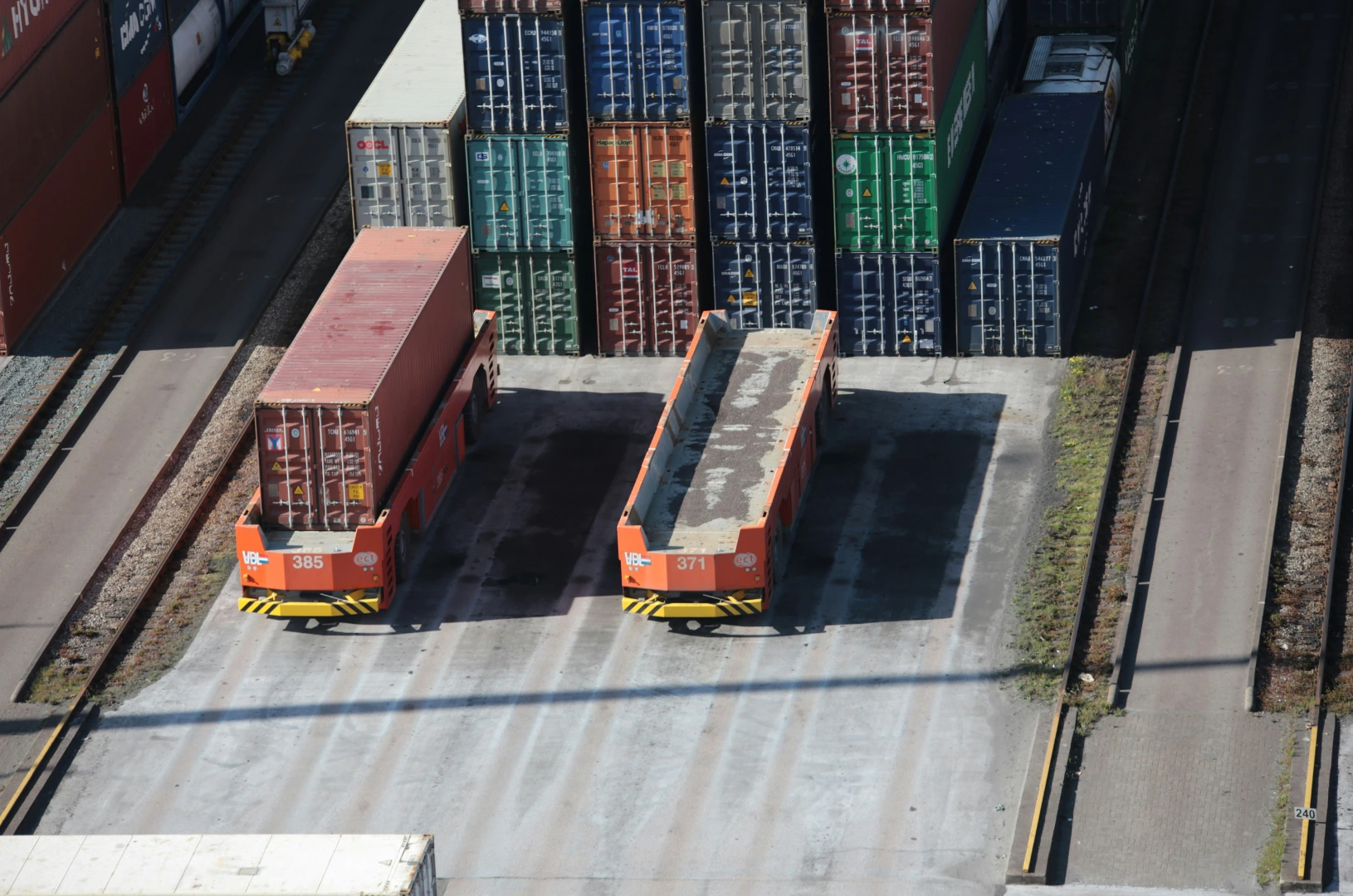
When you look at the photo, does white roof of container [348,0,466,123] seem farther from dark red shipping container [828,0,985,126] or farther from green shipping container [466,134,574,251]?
dark red shipping container [828,0,985,126]

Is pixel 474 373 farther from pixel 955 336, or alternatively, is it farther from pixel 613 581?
pixel 955 336

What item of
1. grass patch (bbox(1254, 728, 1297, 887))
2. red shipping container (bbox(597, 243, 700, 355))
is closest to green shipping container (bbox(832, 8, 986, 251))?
red shipping container (bbox(597, 243, 700, 355))

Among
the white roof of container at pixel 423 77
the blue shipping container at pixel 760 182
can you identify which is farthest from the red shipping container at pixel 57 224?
the blue shipping container at pixel 760 182

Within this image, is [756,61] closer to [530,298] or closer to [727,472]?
[530,298]

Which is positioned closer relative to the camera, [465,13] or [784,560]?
[784,560]

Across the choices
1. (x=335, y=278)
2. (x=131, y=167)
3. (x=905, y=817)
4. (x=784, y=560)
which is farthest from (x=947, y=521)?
(x=131, y=167)

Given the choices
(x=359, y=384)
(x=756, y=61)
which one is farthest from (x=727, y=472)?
(x=756, y=61)

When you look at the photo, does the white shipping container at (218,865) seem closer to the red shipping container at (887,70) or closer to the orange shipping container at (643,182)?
the orange shipping container at (643,182)
